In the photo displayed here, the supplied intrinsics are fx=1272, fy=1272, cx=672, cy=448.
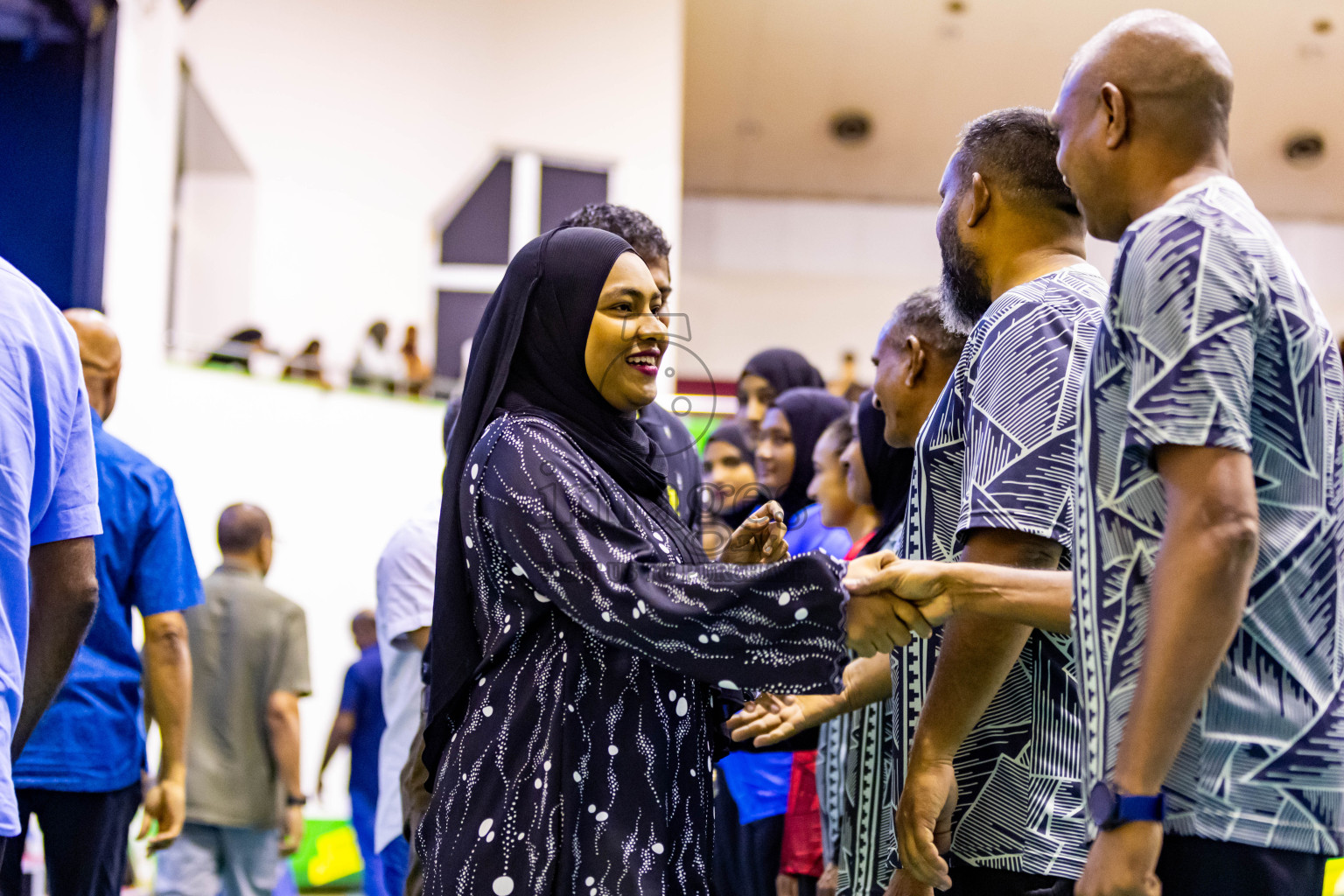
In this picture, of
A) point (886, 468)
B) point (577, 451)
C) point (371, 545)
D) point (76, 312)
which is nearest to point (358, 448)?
point (371, 545)

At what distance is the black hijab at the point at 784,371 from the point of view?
4.06 m

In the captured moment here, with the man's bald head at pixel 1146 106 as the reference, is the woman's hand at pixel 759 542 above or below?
below

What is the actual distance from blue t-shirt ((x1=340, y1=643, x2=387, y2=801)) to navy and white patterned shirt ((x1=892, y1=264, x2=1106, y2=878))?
12.2ft

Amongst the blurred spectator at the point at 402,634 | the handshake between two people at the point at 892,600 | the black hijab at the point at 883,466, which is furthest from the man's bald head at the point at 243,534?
the handshake between two people at the point at 892,600

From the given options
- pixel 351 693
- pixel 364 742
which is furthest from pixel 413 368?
pixel 364 742

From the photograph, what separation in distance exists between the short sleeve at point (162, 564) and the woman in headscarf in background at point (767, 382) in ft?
5.97

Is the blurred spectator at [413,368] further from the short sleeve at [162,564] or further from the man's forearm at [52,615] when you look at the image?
the man's forearm at [52,615]

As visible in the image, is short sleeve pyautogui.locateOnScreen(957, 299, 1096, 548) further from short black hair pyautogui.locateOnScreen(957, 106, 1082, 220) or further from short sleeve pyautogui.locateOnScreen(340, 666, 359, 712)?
short sleeve pyautogui.locateOnScreen(340, 666, 359, 712)

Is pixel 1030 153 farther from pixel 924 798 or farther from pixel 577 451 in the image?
pixel 924 798

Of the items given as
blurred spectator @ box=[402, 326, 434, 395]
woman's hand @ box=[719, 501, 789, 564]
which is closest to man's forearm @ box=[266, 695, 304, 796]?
woman's hand @ box=[719, 501, 789, 564]

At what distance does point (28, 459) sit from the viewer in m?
1.61

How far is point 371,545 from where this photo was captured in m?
9.73

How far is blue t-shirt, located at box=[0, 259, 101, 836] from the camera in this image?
1.57m

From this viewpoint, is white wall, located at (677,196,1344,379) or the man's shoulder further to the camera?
white wall, located at (677,196,1344,379)
